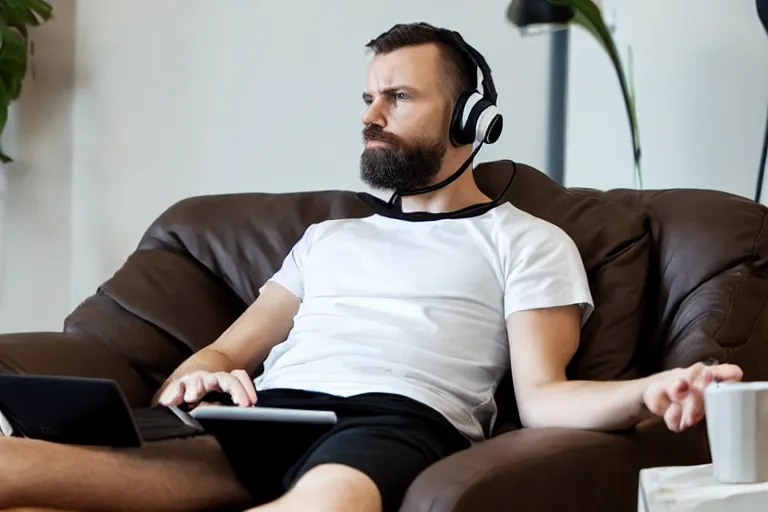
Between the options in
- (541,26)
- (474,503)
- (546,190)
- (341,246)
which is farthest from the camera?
(541,26)

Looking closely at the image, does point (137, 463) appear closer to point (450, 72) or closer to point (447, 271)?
point (447, 271)

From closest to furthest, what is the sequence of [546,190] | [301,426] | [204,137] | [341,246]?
1. [301,426]
2. [341,246]
3. [546,190]
4. [204,137]

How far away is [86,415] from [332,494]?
0.33m

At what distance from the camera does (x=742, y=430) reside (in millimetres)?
897

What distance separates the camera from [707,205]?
1.64 m

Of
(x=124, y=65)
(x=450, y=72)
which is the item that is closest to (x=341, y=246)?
(x=450, y=72)

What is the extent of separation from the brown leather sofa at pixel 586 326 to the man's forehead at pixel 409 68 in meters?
0.24

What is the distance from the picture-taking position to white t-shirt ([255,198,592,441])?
1.47 m

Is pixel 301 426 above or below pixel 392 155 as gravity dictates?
below

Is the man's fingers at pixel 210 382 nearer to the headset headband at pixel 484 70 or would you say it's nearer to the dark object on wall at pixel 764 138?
the headset headband at pixel 484 70

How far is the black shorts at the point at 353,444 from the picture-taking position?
1.17 metres

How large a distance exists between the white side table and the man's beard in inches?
33.8

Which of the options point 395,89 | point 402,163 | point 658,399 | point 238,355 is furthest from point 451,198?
point 658,399

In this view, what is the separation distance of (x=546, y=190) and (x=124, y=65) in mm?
1457
